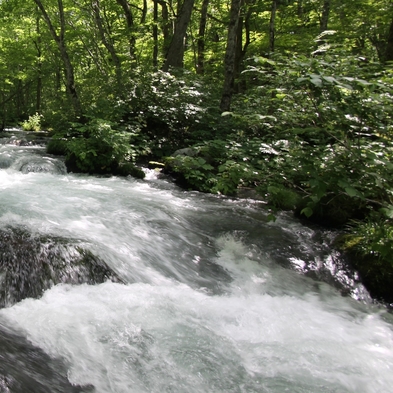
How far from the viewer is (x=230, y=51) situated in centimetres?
1002

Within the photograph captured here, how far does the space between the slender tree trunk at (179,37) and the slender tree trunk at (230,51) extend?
124 inches

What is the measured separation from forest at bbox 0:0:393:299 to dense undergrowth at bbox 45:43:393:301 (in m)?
0.03

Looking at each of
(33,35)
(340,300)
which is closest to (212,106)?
(340,300)

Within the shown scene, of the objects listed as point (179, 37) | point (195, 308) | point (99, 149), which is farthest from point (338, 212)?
point (179, 37)

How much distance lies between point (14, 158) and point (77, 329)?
24.1ft

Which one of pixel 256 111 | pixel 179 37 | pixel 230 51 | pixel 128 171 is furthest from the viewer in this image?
pixel 179 37

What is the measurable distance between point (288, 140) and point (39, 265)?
4.26 metres

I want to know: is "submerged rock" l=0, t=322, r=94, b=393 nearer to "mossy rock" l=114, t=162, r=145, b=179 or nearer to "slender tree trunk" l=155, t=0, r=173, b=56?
"mossy rock" l=114, t=162, r=145, b=179

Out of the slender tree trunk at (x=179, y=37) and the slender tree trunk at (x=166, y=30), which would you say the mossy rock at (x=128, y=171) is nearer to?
the slender tree trunk at (x=179, y=37)

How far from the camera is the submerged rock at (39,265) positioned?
346 cm

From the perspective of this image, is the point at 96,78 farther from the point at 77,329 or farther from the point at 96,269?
the point at 77,329

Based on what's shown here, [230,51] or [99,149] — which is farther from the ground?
[230,51]

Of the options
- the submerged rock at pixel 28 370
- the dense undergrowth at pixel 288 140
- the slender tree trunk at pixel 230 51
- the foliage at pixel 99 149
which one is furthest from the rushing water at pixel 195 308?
the slender tree trunk at pixel 230 51

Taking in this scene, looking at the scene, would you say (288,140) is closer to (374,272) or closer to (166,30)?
(374,272)
